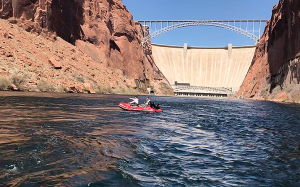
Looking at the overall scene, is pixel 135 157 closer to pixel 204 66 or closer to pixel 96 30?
pixel 96 30

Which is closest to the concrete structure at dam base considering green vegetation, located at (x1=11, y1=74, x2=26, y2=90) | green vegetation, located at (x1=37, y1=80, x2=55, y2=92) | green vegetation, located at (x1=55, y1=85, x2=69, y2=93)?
green vegetation, located at (x1=55, y1=85, x2=69, y2=93)

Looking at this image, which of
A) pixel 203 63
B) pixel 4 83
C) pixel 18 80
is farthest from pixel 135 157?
pixel 203 63

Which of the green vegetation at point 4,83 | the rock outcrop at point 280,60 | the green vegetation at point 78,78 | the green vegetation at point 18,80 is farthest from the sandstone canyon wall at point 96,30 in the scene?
the rock outcrop at point 280,60

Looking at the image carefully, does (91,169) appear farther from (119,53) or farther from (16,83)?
(119,53)

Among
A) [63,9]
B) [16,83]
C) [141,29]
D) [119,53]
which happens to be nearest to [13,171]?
[16,83]

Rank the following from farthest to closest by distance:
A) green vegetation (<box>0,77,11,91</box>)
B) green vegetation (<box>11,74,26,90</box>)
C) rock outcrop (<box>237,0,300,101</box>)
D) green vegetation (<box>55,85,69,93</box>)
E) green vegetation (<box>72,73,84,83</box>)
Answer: rock outcrop (<box>237,0,300,101</box>) < green vegetation (<box>72,73,84,83</box>) < green vegetation (<box>55,85,69,93</box>) < green vegetation (<box>11,74,26,90</box>) < green vegetation (<box>0,77,11,91</box>)

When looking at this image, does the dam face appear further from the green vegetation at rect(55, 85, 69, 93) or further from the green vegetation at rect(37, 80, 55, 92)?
the green vegetation at rect(37, 80, 55, 92)
